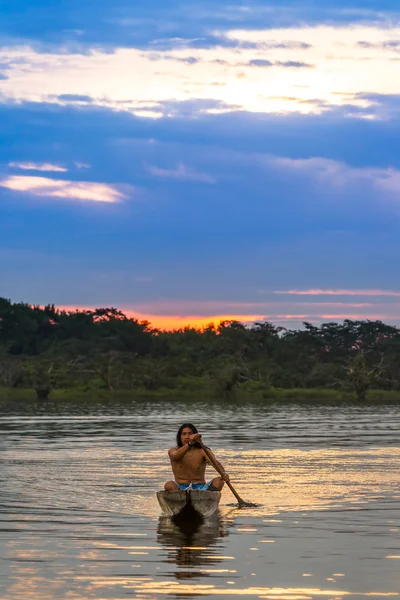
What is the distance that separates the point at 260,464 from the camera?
108 ft

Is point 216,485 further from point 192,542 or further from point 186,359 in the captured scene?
point 186,359

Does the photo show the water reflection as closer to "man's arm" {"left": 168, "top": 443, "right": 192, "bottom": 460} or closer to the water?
the water

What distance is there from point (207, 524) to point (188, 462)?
153 cm

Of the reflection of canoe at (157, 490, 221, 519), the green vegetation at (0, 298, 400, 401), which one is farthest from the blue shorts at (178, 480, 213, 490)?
Result: the green vegetation at (0, 298, 400, 401)

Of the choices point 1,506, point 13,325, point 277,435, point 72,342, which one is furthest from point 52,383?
point 1,506

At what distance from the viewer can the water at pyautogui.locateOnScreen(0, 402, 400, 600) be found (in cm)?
1416

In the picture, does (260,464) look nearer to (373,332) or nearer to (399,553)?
(399,553)

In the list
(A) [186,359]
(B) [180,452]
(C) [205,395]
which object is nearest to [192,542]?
(B) [180,452]

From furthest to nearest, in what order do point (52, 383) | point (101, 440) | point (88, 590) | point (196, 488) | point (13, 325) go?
1. point (13, 325)
2. point (52, 383)
3. point (101, 440)
4. point (196, 488)
5. point (88, 590)

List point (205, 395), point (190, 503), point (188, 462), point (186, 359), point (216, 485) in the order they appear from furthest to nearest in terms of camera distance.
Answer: point (186, 359) < point (205, 395) < point (216, 485) < point (188, 462) < point (190, 503)

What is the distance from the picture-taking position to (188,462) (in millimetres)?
21250

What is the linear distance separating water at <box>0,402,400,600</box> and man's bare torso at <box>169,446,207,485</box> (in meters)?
0.82

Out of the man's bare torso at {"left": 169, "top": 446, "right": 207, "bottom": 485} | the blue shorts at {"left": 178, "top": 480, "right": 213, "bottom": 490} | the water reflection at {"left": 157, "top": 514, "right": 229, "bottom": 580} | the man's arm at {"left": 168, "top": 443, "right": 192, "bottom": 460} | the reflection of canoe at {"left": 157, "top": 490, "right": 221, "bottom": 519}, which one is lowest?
the water reflection at {"left": 157, "top": 514, "right": 229, "bottom": 580}

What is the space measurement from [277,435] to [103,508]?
2480 cm
